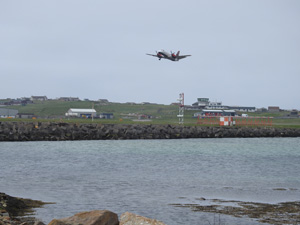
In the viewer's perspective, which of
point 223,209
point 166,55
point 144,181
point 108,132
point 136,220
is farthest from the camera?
point 166,55

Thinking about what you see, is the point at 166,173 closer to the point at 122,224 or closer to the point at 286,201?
the point at 286,201

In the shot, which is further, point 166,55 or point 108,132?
point 166,55

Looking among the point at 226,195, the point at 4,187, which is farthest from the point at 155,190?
the point at 4,187

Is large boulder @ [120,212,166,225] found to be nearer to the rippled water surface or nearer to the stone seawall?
the rippled water surface

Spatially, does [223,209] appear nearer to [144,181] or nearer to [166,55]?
[144,181]

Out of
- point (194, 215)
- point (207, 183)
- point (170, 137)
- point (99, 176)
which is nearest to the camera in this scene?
point (194, 215)

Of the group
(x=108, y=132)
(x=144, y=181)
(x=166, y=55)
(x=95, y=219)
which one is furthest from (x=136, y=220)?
(x=166, y=55)

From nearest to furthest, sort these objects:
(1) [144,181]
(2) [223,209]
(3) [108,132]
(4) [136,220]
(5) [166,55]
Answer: (4) [136,220] < (2) [223,209] < (1) [144,181] < (3) [108,132] < (5) [166,55]

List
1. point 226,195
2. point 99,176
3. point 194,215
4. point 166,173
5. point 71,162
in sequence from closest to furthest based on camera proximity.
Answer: point 194,215, point 226,195, point 99,176, point 166,173, point 71,162

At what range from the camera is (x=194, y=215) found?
21.1m

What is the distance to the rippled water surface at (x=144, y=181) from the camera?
2298cm

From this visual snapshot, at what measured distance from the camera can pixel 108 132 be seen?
80625 millimetres

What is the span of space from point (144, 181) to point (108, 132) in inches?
1904

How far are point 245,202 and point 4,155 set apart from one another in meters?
31.7
